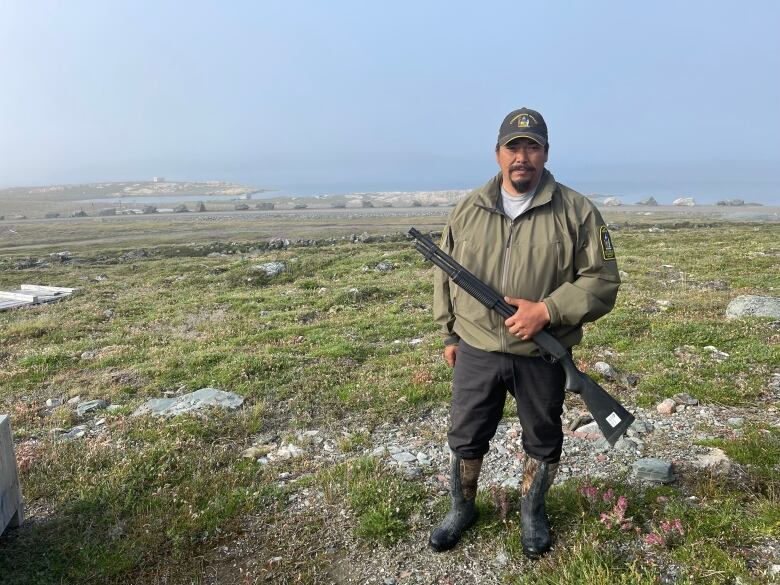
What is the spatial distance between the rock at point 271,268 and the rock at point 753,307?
54.2 feet

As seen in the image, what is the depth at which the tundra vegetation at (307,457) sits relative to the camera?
15.2ft

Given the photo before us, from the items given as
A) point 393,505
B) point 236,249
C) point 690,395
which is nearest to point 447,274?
point 393,505

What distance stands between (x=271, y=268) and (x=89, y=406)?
14.5 m

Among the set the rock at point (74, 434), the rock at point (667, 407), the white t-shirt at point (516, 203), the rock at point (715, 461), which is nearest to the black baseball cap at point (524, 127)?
the white t-shirt at point (516, 203)

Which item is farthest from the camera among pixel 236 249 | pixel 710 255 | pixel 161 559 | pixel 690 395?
pixel 236 249

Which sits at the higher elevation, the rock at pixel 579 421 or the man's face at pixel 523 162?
the man's face at pixel 523 162

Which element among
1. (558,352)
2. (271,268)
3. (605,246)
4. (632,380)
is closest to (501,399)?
(558,352)

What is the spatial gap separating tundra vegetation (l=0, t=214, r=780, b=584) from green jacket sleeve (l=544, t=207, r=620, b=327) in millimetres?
1957

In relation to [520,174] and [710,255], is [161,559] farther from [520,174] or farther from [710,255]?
[710,255]

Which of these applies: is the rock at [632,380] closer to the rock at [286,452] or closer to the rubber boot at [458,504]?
the rubber boot at [458,504]

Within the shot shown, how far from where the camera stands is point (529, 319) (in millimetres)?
3975

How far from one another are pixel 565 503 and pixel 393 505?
1.71m

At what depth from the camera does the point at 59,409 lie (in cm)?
846

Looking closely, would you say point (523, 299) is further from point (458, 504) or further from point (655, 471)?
point (655, 471)
